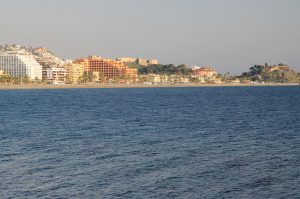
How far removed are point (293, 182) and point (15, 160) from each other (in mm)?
16822

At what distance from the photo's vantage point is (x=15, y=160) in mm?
34219

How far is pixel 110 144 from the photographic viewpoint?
1673 inches

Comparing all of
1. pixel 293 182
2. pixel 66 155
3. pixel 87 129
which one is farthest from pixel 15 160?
pixel 87 129

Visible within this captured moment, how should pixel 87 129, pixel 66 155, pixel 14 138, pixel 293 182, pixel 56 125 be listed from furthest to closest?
pixel 56 125
pixel 87 129
pixel 14 138
pixel 66 155
pixel 293 182

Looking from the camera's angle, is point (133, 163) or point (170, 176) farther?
point (133, 163)

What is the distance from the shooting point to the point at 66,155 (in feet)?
121

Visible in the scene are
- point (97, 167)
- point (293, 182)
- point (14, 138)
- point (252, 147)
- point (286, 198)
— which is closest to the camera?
point (286, 198)

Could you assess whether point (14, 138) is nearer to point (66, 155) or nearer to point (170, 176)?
point (66, 155)

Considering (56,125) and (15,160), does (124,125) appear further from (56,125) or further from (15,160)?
(15,160)

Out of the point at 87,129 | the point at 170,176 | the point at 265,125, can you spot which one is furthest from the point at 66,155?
the point at 265,125

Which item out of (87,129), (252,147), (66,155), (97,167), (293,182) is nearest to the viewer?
(293,182)

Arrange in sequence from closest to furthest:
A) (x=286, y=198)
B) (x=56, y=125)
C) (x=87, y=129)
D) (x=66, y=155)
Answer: (x=286, y=198) → (x=66, y=155) → (x=87, y=129) → (x=56, y=125)

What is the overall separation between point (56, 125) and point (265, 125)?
23.0 m

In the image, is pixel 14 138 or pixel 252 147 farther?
pixel 14 138
